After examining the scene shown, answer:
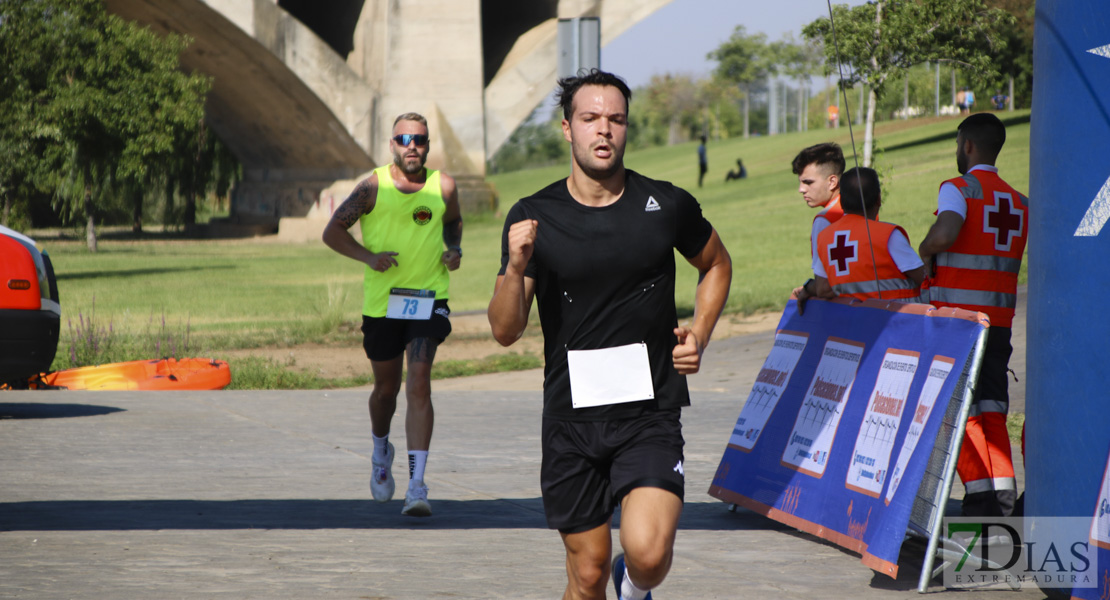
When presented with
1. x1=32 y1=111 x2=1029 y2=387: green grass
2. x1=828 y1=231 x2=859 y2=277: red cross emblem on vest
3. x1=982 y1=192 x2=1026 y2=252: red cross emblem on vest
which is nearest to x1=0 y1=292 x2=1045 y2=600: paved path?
x1=828 y1=231 x2=859 y2=277: red cross emblem on vest

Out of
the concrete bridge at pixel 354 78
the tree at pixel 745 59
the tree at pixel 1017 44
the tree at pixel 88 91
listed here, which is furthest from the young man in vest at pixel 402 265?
the tree at pixel 745 59

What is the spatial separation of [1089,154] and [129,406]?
8.92 metres

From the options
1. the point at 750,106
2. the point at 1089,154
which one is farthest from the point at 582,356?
the point at 750,106

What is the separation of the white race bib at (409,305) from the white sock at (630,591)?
Answer: 3.05 m

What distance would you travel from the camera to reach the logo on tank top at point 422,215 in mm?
7008

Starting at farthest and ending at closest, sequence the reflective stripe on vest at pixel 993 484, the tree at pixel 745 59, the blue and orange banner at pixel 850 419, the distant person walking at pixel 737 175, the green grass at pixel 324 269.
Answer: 1. the tree at pixel 745 59
2. the distant person walking at pixel 737 175
3. the green grass at pixel 324 269
4. the reflective stripe on vest at pixel 993 484
5. the blue and orange banner at pixel 850 419

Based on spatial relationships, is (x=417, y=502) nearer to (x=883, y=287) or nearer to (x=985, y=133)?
(x=883, y=287)

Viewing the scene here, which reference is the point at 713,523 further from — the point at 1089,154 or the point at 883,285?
the point at 1089,154

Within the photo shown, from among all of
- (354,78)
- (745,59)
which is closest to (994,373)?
(354,78)

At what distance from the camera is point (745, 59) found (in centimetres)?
11762

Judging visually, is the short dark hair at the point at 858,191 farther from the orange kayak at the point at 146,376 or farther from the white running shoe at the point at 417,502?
the orange kayak at the point at 146,376

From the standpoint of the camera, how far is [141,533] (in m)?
6.13

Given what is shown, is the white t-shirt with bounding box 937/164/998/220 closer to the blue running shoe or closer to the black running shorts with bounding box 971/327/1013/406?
the black running shorts with bounding box 971/327/1013/406

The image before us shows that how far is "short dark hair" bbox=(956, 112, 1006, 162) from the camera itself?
6125mm
